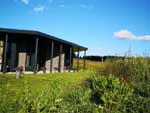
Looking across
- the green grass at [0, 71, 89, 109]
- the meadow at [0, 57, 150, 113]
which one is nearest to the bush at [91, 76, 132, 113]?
the meadow at [0, 57, 150, 113]

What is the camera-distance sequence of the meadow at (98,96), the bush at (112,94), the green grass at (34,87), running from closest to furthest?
the meadow at (98,96)
the green grass at (34,87)
the bush at (112,94)

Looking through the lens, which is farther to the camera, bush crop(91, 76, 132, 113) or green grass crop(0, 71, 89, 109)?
bush crop(91, 76, 132, 113)

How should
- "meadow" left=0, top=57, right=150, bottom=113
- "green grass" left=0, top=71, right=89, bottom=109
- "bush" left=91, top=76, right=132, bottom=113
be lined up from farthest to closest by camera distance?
"bush" left=91, top=76, right=132, bottom=113, "green grass" left=0, top=71, right=89, bottom=109, "meadow" left=0, top=57, right=150, bottom=113

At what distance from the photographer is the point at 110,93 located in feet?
23.7

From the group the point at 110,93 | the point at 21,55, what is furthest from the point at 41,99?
the point at 21,55

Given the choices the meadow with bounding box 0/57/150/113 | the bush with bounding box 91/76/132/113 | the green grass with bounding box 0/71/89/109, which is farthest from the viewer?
the bush with bounding box 91/76/132/113

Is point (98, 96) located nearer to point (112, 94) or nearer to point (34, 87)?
point (112, 94)

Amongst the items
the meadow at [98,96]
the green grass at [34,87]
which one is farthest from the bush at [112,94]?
the green grass at [34,87]

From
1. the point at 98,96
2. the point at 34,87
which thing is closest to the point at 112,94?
the point at 98,96

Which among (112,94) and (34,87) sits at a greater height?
(112,94)

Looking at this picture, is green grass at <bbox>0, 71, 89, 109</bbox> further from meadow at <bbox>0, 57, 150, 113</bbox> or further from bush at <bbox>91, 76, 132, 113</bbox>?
bush at <bbox>91, 76, 132, 113</bbox>

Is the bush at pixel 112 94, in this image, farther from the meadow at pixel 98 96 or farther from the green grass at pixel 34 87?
the green grass at pixel 34 87

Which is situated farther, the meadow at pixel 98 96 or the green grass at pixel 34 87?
the green grass at pixel 34 87

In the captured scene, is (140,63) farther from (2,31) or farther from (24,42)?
(24,42)
